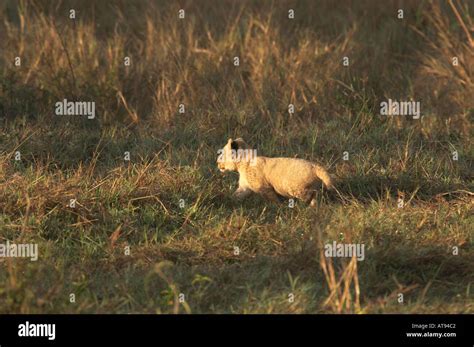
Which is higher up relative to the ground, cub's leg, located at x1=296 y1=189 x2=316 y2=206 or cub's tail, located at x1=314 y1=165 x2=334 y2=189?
cub's tail, located at x1=314 y1=165 x2=334 y2=189

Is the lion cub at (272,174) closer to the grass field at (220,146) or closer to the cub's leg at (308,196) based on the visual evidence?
the cub's leg at (308,196)

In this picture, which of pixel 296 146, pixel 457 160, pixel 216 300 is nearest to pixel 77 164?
pixel 296 146

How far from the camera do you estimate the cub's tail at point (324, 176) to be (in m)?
6.79

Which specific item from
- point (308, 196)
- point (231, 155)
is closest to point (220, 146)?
point (231, 155)

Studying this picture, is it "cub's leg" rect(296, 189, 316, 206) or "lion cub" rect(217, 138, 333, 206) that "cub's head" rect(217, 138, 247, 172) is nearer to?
"lion cub" rect(217, 138, 333, 206)

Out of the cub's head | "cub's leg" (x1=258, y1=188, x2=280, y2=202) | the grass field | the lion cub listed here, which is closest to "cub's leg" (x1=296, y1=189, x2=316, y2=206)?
the lion cub

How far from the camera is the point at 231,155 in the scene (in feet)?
23.8

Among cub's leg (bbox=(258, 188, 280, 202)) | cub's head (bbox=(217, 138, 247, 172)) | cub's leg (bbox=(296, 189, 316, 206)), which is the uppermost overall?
cub's head (bbox=(217, 138, 247, 172))

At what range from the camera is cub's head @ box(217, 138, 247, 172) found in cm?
724

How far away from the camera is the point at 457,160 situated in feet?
26.0

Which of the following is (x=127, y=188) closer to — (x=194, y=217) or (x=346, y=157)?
(x=194, y=217)

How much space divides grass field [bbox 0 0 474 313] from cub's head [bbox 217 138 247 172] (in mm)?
166

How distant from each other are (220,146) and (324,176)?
5.67 feet

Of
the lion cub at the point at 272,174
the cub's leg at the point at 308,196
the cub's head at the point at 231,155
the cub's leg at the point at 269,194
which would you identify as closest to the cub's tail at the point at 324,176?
the lion cub at the point at 272,174
